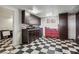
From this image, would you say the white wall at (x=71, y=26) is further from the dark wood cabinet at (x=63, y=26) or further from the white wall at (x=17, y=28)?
the white wall at (x=17, y=28)

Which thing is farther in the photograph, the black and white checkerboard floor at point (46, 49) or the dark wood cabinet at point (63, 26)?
the dark wood cabinet at point (63, 26)

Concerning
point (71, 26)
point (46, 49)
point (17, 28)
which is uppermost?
point (71, 26)

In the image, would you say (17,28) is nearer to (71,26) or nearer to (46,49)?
(46,49)

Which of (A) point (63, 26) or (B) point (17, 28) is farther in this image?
(A) point (63, 26)

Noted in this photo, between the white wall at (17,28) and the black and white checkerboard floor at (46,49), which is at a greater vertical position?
the white wall at (17,28)

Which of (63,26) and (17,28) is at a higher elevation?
(63,26)

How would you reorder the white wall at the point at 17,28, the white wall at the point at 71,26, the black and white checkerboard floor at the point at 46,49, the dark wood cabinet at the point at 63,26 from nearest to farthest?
the black and white checkerboard floor at the point at 46,49, the white wall at the point at 17,28, the dark wood cabinet at the point at 63,26, the white wall at the point at 71,26

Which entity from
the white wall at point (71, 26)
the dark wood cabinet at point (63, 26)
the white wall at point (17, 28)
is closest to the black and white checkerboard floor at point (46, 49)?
the white wall at point (17, 28)

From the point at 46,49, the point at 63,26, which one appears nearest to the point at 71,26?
the point at 63,26

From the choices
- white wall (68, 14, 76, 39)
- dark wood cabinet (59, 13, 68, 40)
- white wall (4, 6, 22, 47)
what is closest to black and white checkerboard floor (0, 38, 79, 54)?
white wall (4, 6, 22, 47)

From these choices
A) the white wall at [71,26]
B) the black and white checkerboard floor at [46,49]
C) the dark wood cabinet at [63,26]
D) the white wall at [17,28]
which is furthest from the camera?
the white wall at [71,26]
